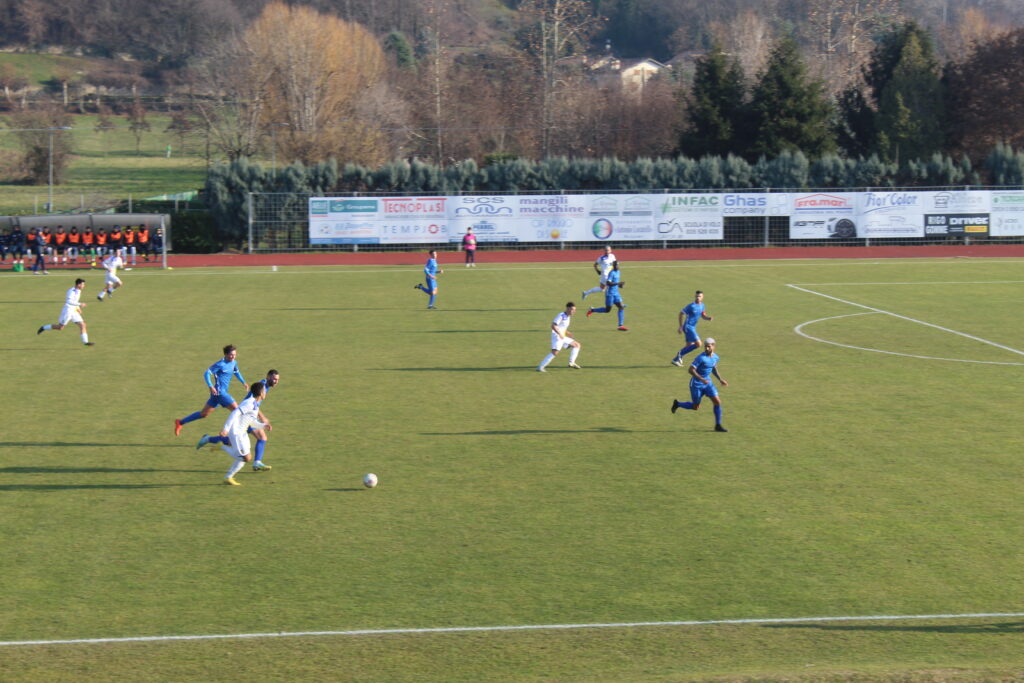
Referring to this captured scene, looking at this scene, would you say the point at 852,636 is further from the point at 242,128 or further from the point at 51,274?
the point at 242,128

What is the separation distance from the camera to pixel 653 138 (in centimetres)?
9394

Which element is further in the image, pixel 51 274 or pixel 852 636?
pixel 51 274

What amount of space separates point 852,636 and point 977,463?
7352 mm

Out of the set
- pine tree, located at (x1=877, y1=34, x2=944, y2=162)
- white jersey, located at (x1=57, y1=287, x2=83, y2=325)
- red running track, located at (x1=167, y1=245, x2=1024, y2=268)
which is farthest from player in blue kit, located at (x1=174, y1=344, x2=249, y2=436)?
pine tree, located at (x1=877, y1=34, x2=944, y2=162)

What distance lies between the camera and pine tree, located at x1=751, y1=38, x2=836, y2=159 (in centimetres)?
7244

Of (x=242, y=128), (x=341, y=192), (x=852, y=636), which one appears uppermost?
(x=242, y=128)

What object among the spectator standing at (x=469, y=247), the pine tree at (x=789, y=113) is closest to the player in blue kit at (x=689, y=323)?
the spectator standing at (x=469, y=247)

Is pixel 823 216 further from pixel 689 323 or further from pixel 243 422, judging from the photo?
pixel 243 422

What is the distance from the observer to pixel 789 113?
A: 239 feet

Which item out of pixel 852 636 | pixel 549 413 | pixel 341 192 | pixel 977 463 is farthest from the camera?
pixel 341 192

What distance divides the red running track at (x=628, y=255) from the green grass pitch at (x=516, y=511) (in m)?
27.3

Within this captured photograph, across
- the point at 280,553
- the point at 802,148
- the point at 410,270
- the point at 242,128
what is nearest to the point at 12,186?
the point at 242,128

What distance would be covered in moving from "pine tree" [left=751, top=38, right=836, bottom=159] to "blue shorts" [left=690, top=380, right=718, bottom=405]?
55.9 metres

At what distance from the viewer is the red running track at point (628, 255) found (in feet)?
187
